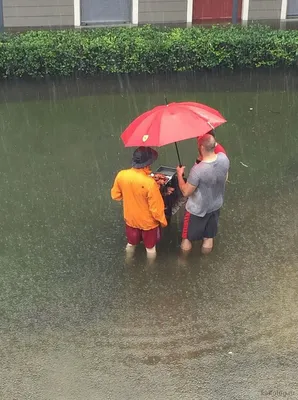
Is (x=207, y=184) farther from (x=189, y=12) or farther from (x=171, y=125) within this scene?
(x=189, y=12)

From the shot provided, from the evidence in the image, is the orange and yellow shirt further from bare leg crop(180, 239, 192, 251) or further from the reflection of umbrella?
bare leg crop(180, 239, 192, 251)

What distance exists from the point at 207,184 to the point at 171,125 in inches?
26.0

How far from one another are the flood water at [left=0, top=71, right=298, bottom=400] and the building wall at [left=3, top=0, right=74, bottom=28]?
538cm

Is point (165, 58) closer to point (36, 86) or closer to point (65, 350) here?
point (36, 86)

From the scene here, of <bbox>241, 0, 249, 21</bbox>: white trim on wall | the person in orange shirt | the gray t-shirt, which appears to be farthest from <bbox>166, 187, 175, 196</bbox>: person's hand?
<bbox>241, 0, 249, 21</bbox>: white trim on wall

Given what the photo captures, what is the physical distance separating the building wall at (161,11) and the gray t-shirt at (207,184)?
32.4 feet

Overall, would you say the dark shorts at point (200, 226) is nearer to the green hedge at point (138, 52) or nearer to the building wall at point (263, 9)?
the green hedge at point (138, 52)

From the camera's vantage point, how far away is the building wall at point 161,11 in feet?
47.7

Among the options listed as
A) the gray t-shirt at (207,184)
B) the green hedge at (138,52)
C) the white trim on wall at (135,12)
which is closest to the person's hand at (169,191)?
the gray t-shirt at (207,184)

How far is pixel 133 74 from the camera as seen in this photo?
36.2 ft

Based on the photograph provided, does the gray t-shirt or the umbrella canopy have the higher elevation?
the umbrella canopy

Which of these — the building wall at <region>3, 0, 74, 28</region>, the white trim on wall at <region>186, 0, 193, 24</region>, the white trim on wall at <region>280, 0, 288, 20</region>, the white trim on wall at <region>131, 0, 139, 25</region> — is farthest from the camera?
the white trim on wall at <region>280, 0, 288, 20</region>

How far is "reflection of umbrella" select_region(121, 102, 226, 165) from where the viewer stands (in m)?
5.31

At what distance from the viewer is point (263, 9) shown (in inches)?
596
